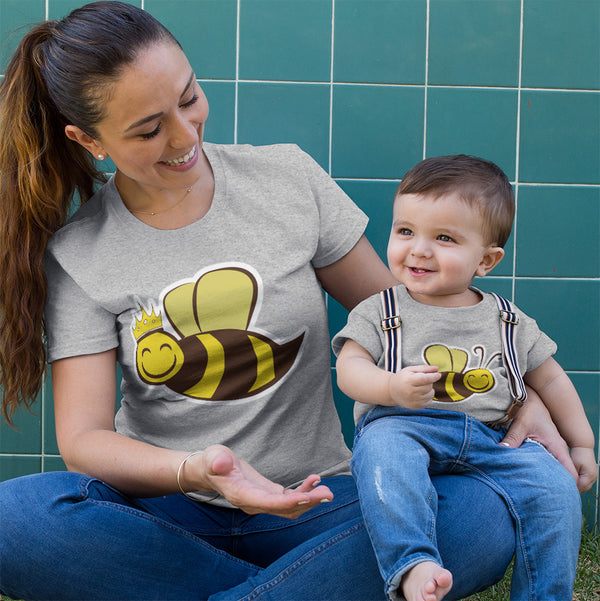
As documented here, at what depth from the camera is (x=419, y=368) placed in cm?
120

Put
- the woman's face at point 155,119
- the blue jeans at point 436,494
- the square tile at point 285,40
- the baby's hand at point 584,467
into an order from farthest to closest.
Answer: the square tile at point 285,40 → the baby's hand at point 584,467 → the woman's face at point 155,119 → the blue jeans at point 436,494

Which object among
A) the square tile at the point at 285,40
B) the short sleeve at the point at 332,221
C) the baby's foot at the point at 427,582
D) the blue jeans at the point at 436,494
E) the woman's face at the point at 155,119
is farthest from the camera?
the square tile at the point at 285,40

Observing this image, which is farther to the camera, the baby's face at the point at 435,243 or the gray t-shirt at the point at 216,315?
the gray t-shirt at the point at 216,315

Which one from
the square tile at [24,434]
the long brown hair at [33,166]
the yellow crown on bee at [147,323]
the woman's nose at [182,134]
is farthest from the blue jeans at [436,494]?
the square tile at [24,434]

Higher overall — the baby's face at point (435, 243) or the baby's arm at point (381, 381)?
the baby's face at point (435, 243)

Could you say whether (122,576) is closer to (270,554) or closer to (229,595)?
(229,595)

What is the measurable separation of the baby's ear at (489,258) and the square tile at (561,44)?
2.46 feet

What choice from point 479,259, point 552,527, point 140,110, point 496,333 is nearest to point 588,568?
point 552,527

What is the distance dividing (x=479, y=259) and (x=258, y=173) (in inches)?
21.6

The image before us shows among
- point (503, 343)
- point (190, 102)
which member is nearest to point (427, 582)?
point (503, 343)

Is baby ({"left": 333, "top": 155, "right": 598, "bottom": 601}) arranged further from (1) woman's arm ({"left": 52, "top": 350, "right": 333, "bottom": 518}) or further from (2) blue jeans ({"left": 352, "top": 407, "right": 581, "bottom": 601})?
(1) woman's arm ({"left": 52, "top": 350, "right": 333, "bottom": 518})

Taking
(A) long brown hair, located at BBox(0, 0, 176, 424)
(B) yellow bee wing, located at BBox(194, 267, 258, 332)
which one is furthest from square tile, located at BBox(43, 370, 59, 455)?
(B) yellow bee wing, located at BBox(194, 267, 258, 332)

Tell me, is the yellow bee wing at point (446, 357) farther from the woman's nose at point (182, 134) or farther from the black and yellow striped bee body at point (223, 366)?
the woman's nose at point (182, 134)

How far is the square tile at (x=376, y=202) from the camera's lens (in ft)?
6.35
